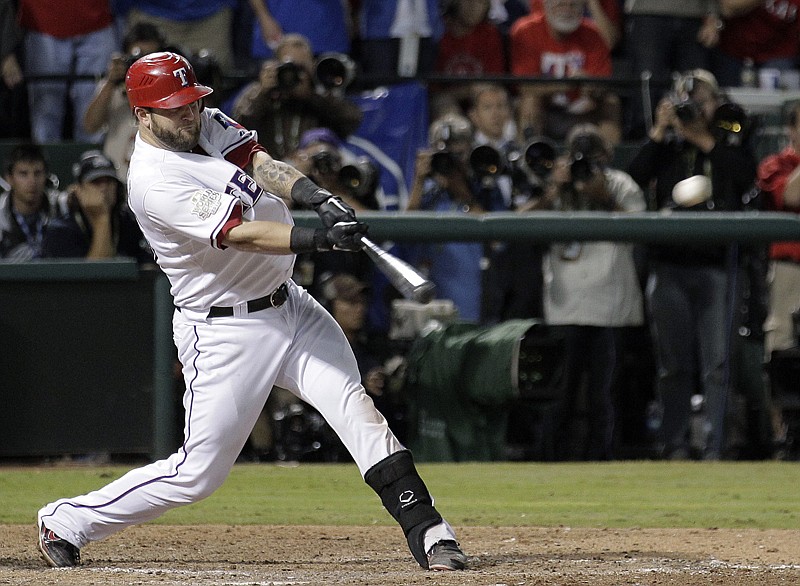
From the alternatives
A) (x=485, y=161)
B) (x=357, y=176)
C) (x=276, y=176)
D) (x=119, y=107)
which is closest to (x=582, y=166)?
(x=485, y=161)

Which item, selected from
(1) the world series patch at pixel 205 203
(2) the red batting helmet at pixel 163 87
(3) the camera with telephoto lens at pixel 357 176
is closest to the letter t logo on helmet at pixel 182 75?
(2) the red batting helmet at pixel 163 87

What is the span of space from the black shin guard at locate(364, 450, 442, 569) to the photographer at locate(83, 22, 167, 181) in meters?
3.98

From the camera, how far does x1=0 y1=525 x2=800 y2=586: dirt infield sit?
13.4ft

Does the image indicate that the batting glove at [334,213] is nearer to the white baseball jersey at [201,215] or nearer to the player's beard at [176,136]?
the white baseball jersey at [201,215]

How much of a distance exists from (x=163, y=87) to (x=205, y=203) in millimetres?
387

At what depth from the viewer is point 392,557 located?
15.2ft

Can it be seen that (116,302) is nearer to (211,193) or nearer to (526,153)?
(526,153)

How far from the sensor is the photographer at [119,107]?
7.76 m

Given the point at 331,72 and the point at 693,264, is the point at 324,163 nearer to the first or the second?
the point at 331,72

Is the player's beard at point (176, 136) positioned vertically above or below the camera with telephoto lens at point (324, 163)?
above

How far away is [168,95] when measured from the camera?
418cm

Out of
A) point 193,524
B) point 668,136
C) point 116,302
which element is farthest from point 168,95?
point 668,136

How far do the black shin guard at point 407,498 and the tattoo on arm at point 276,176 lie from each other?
0.91 metres

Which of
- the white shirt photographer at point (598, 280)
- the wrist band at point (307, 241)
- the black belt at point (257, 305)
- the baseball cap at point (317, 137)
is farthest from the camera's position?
the baseball cap at point (317, 137)
